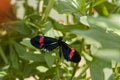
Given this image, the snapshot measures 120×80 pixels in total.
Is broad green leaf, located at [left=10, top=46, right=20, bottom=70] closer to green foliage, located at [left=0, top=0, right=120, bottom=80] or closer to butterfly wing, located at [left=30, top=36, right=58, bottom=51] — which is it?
green foliage, located at [left=0, top=0, right=120, bottom=80]

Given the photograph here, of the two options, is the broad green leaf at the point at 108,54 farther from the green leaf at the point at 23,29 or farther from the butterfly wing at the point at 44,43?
the green leaf at the point at 23,29

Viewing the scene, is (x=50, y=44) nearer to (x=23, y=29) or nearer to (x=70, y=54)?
(x=70, y=54)

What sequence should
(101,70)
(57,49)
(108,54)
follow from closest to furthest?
(108,54) < (101,70) < (57,49)

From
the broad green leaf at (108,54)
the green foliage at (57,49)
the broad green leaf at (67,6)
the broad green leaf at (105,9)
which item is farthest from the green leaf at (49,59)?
the broad green leaf at (108,54)

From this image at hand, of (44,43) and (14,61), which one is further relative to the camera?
(14,61)

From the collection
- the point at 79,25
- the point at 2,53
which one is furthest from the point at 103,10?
the point at 2,53

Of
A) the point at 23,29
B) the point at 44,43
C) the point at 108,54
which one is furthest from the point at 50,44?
the point at 108,54
